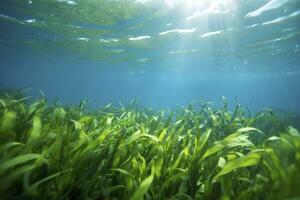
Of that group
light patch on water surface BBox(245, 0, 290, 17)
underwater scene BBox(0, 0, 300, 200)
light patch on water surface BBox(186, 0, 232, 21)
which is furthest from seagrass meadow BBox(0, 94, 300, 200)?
light patch on water surface BBox(245, 0, 290, 17)

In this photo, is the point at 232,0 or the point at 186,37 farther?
the point at 186,37

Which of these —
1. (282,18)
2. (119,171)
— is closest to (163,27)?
(282,18)

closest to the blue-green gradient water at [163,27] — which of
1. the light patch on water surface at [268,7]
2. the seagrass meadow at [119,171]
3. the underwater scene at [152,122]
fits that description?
the light patch on water surface at [268,7]

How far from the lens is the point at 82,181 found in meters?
2.41

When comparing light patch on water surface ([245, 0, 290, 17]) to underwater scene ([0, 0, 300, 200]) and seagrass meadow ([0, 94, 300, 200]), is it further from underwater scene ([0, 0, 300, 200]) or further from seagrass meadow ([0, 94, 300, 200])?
seagrass meadow ([0, 94, 300, 200])

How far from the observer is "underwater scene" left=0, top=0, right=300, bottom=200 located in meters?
2.36

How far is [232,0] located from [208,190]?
46.9ft

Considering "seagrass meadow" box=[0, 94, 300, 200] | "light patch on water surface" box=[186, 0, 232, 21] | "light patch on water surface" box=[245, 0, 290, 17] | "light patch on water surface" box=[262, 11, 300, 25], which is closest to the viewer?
"seagrass meadow" box=[0, 94, 300, 200]

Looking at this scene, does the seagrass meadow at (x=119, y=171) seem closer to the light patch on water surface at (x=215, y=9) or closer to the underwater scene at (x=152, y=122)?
the underwater scene at (x=152, y=122)

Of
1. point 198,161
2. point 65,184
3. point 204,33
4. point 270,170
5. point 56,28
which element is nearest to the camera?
point 65,184

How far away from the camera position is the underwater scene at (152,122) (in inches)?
92.8

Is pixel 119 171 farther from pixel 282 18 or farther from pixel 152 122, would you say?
pixel 282 18

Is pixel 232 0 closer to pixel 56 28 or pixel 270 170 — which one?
pixel 270 170

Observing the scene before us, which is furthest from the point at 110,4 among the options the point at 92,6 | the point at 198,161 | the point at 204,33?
the point at 198,161
